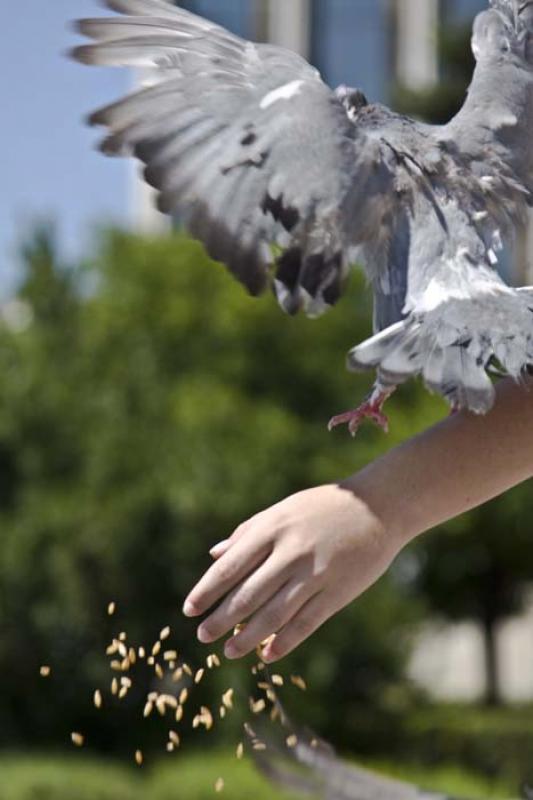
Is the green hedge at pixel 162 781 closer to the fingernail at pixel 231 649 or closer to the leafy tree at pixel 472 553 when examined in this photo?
the leafy tree at pixel 472 553

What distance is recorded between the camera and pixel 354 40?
104 feet

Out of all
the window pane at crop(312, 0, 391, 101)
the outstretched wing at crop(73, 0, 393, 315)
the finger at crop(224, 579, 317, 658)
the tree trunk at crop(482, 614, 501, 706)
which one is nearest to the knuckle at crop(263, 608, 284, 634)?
the finger at crop(224, 579, 317, 658)

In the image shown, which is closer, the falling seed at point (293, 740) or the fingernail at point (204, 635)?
the fingernail at point (204, 635)

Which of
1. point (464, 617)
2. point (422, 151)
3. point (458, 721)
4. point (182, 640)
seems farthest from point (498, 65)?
point (464, 617)

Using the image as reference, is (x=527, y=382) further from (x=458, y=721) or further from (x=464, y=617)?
(x=464, y=617)

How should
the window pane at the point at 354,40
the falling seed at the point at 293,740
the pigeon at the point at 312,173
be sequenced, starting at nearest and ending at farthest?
the pigeon at the point at 312,173 < the falling seed at the point at 293,740 < the window pane at the point at 354,40

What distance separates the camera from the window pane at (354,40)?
3117 cm

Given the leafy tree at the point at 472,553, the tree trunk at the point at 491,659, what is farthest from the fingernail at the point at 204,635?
the tree trunk at the point at 491,659

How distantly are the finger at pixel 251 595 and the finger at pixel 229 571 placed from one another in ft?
0.04

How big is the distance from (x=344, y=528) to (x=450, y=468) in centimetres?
18

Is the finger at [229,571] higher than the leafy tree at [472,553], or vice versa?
the finger at [229,571]

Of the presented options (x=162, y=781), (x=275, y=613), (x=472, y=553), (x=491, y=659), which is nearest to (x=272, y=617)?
(x=275, y=613)

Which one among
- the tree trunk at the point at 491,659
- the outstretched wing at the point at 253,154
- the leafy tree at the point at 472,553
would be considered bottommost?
the tree trunk at the point at 491,659

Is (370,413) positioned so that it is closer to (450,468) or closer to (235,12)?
(450,468)
